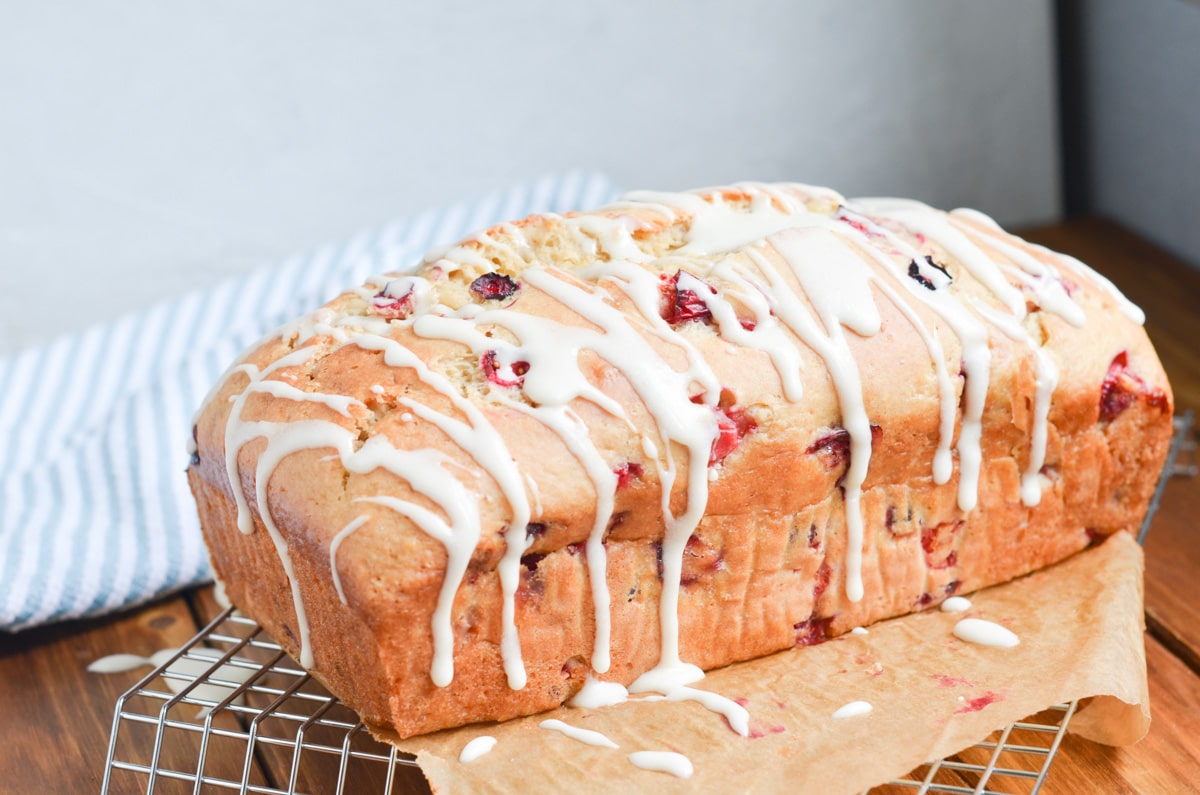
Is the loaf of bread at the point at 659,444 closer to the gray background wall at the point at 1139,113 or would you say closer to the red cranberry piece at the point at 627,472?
the red cranberry piece at the point at 627,472

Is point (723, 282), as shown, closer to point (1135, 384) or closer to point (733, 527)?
point (733, 527)

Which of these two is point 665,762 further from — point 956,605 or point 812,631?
point 956,605

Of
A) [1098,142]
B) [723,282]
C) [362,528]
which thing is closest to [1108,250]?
[1098,142]

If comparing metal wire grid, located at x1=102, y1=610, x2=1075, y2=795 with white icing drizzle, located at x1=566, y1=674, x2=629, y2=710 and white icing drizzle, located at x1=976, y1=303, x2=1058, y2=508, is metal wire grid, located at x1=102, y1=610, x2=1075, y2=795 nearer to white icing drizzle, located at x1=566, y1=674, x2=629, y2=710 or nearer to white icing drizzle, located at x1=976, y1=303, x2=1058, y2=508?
white icing drizzle, located at x1=566, y1=674, x2=629, y2=710

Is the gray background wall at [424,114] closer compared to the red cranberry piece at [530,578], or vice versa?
the red cranberry piece at [530,578]

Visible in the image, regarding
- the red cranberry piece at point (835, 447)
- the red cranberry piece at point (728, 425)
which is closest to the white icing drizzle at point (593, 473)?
the red cranberry piece at point (728, 425)

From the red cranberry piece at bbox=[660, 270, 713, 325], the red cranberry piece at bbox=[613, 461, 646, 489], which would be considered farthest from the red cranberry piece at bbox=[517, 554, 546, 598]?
the red cranberry piece at bbox=[660, 270, 713, 325]
